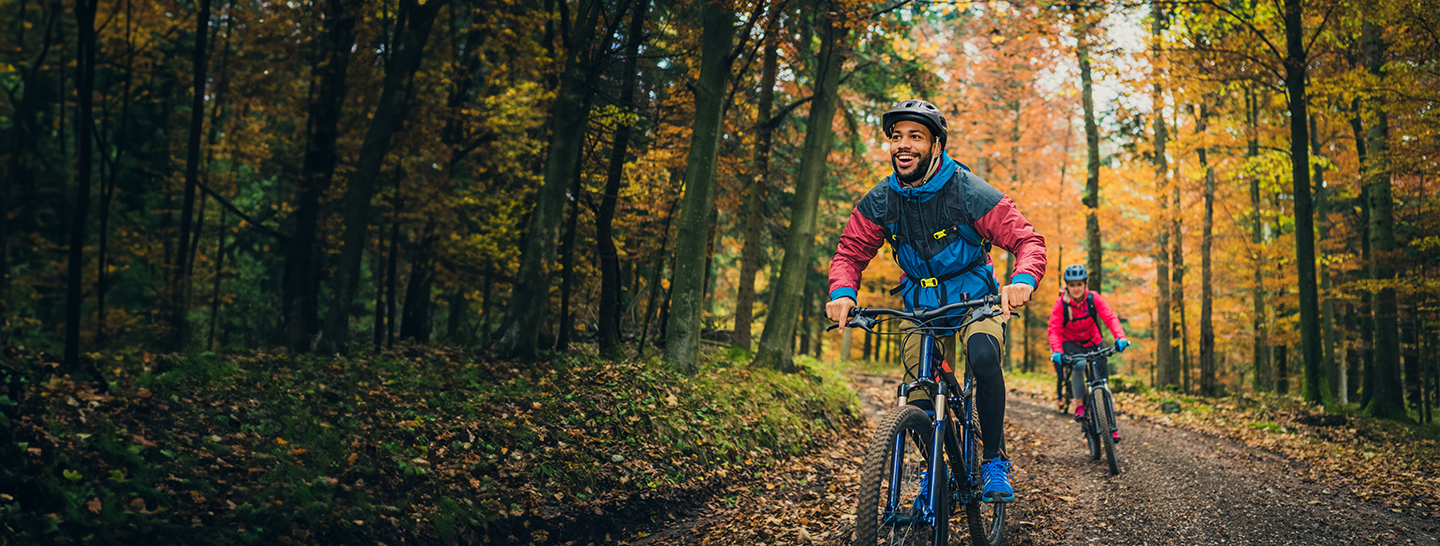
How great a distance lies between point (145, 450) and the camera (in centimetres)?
514

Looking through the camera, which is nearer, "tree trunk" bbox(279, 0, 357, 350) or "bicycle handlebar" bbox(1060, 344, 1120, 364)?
"bicycle handlebar" bbox(1060, 344, 1120, 364)

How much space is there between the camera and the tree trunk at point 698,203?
1051cm

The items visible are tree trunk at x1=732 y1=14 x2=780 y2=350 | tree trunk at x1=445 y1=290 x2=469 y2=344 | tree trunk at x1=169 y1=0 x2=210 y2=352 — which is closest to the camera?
tree trunk at x1=169 y1=0 x2=210 y2=352

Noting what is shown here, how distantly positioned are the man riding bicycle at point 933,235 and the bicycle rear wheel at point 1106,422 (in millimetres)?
4367

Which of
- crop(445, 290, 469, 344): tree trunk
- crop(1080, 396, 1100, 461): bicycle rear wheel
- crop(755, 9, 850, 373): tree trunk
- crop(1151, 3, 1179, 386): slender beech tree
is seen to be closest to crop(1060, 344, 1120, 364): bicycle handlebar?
crop(1080, 396, 1100, 461): bicycle rear wheel

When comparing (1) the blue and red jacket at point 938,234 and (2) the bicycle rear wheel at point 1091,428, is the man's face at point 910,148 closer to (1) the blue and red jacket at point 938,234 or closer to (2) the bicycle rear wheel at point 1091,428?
(1) the blue and red jacket at point 938,234

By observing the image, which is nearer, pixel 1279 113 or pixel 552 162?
pixel 552 162

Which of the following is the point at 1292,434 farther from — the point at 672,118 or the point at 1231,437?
the point at 672,118

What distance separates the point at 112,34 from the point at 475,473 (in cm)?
1770

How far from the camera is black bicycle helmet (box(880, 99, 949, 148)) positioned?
3555mm

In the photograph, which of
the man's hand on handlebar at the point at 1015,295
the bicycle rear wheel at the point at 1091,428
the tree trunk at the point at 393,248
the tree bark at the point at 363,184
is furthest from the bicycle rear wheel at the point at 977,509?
the tree trunk at the point at 393,248

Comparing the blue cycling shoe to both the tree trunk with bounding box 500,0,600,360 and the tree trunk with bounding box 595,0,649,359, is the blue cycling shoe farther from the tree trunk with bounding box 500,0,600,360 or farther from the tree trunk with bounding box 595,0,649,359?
the tree trunk with bounding box 595,0,649,359

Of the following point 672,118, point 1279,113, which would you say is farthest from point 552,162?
point 1279,113

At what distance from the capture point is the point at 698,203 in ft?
34.4
